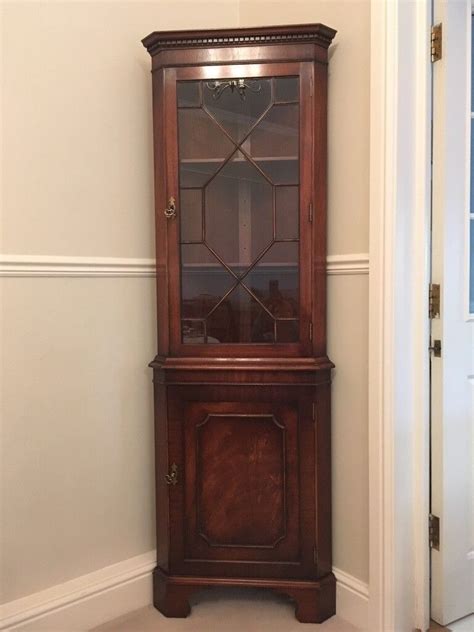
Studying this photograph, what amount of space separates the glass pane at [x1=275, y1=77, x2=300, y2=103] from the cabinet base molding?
1.51 metres

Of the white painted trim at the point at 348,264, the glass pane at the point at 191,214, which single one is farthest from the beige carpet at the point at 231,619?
the glass pane at the point at 191,214

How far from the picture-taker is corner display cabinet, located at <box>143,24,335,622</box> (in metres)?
1.83

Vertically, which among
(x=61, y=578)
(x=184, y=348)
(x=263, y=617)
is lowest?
(x=263, y=617)

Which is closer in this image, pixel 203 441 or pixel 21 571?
pixel 21 571

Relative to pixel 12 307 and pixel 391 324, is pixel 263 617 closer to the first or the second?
pixel 391 324

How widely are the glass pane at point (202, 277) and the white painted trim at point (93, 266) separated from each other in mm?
192

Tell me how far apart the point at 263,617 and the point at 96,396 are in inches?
35.3

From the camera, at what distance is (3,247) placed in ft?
5.62

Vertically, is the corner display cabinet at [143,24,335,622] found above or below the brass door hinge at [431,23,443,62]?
below

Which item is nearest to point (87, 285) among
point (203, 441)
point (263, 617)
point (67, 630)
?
point (203, 441)

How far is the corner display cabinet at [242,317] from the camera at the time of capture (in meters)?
1.83

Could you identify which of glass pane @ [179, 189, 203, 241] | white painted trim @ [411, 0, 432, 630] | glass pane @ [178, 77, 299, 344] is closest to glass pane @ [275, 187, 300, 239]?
glass pane @ [178, 77, 299, 344]

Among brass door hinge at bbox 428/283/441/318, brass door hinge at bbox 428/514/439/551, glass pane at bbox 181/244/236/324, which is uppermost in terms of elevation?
glass pane at bbox 181/244/236/324

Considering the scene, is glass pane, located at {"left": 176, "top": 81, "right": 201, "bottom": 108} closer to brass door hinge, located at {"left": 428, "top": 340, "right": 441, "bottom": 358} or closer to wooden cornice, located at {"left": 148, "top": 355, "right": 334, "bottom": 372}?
wooden cornice, located at {"left": 148, "top": 355, "right": 334, "bottom": 372}
